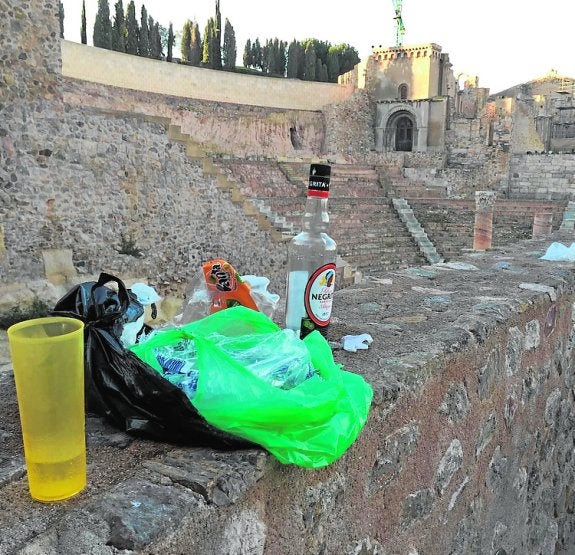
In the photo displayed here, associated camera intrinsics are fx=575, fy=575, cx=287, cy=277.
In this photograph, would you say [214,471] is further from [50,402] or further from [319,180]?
[319,180]

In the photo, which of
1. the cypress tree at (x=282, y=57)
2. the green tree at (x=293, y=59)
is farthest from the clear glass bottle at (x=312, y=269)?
the cypress tree at (x=282, y=57)

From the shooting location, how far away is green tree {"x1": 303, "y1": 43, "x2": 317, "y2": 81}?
36.7m

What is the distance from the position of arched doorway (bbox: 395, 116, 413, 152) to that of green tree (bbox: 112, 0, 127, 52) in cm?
1482

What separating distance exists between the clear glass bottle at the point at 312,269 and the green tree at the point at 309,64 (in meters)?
36.8

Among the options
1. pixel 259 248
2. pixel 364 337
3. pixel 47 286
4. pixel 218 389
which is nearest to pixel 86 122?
pixel 47 286

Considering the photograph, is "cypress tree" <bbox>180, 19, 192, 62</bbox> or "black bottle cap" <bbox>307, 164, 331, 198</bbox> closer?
"black bottle cap" <bbox>307, 164, 331, 198</bbox>

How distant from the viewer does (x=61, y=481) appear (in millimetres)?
1097

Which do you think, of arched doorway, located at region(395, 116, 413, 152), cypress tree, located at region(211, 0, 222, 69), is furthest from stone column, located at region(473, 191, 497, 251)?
cypress tree, located at region(211, 0, 222, 69)

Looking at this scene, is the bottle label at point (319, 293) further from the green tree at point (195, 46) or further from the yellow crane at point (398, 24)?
the yellow crane at point (398, 24)

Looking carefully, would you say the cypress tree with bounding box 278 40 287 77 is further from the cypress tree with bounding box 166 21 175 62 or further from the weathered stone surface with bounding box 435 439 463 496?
the weathered stone surface with bounding box 435 439 463 496

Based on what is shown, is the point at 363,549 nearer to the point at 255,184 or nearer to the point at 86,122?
the point at 86,122

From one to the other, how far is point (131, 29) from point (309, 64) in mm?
11474

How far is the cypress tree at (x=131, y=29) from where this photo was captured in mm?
30391

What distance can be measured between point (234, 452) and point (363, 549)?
0.64 metres
